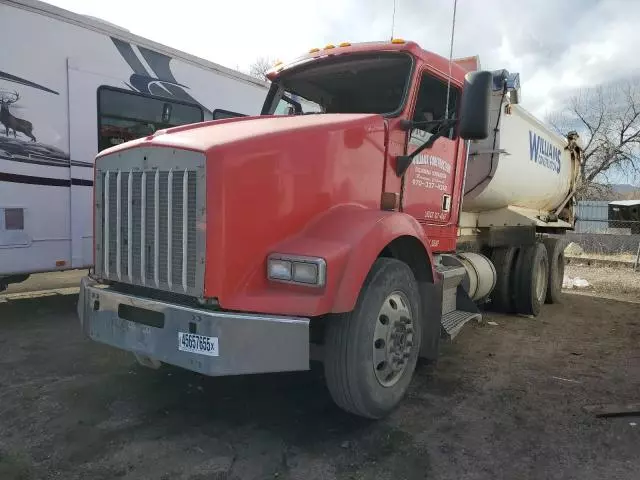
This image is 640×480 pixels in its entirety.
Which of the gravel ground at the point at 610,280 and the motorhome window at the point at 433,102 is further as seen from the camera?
the gravel ground at the point at 610,280

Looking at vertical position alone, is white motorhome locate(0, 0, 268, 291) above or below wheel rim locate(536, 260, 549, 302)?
above

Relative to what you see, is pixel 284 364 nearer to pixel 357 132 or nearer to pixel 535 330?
pixel 357 132

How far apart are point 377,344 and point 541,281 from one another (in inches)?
230

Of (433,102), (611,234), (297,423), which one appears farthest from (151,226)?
(611,234)

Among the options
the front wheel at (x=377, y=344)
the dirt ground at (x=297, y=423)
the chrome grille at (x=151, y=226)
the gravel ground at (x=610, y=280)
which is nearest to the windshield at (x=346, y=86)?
the front wheel at (x=377, y=344)

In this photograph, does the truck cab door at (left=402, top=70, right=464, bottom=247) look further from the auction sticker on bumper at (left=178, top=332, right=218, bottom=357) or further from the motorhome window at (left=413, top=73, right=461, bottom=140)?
the auction sticker on bumper at (left=178, top=332, right=218, bottom=357)

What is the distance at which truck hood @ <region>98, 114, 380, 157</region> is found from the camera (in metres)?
3.19

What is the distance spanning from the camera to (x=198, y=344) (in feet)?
9.92

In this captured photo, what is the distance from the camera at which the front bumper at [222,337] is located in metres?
2.97

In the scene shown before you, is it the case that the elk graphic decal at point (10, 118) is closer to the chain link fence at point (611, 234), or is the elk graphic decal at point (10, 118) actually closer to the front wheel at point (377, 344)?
the front wheel at point (377, 344)

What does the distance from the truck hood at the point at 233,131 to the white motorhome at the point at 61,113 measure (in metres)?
2.51

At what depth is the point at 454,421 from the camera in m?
3.77

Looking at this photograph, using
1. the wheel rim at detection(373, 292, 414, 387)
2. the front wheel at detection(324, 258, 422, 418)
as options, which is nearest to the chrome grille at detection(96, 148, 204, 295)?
the front wheel at detection(324, 258, 422, 418)

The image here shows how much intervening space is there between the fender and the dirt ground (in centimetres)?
92
